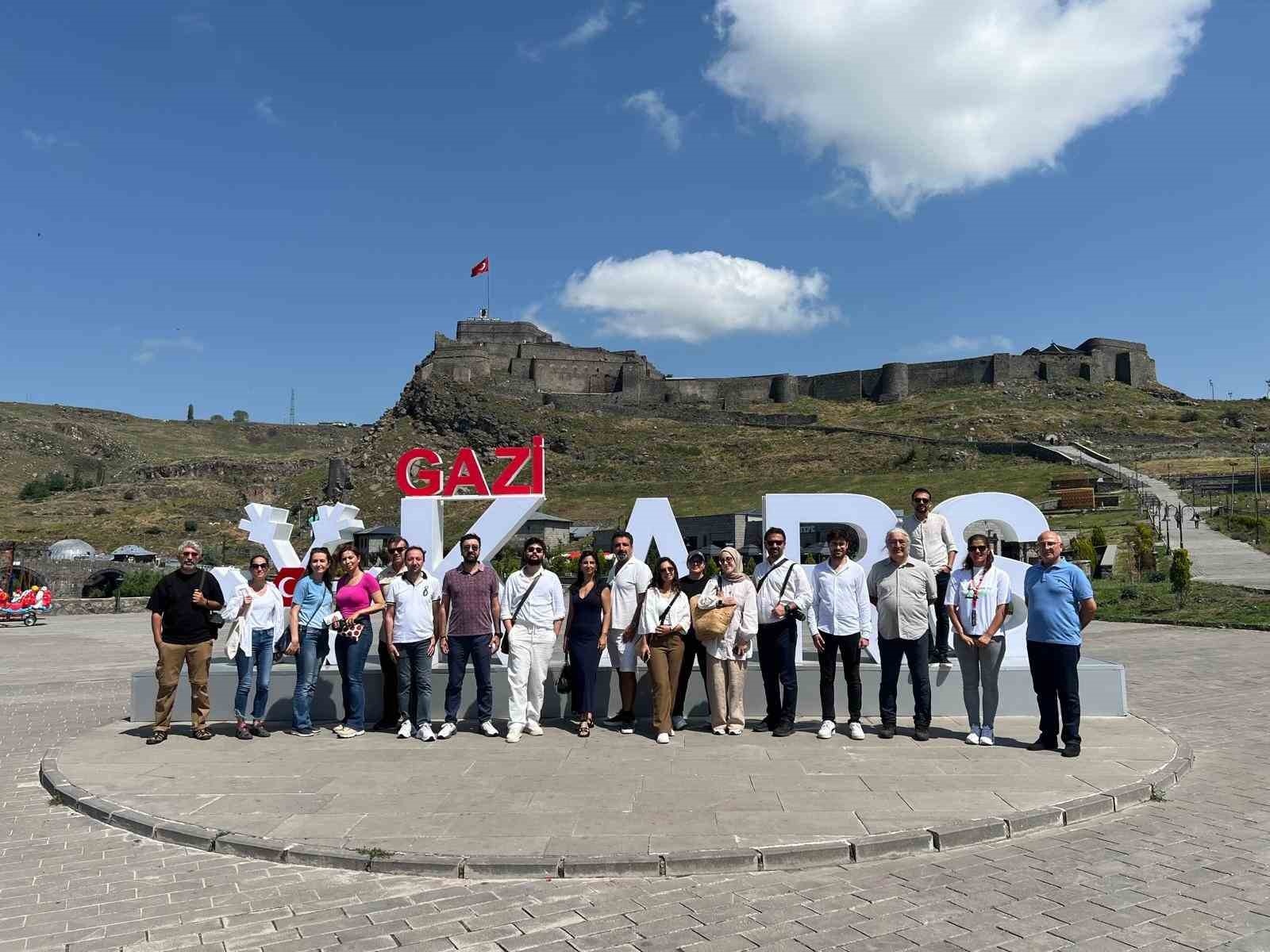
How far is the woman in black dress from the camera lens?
793cm

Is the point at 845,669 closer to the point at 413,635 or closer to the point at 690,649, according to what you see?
the point at 690,649

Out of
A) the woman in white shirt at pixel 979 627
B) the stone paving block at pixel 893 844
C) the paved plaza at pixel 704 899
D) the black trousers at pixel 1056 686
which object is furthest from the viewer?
the woman in white shirt at pixel 979 627

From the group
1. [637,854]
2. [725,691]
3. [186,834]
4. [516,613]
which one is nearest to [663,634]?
[725,691]

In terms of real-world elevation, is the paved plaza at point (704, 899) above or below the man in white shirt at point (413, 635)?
below

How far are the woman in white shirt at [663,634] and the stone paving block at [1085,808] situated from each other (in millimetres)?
3292

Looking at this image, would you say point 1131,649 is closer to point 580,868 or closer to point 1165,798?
point 1165,798

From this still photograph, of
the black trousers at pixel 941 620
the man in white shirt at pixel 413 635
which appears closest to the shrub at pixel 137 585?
the man in white shirt at pixel 413 635

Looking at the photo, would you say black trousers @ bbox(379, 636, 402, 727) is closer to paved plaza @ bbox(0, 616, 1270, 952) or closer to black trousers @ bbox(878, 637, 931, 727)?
paved plaza @ bbox(0, 616, 1270, 952)

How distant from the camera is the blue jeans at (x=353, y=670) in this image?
26.1 feet

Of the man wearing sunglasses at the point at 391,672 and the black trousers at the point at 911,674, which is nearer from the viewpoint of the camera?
Result: the black trousers at the point at 911,674

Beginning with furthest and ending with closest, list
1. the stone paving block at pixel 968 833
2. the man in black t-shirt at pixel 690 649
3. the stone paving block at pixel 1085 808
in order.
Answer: the man in black t-shirt at pixel 690 649 < the stone paving block at pixel 1085 808 < the stone paving block at pixel 968 833

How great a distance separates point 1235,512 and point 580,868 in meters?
39.8

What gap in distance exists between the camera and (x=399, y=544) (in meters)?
8.26

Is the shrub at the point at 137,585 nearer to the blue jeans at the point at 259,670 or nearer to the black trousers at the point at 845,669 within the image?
the blue jeans at the point at 259,670
